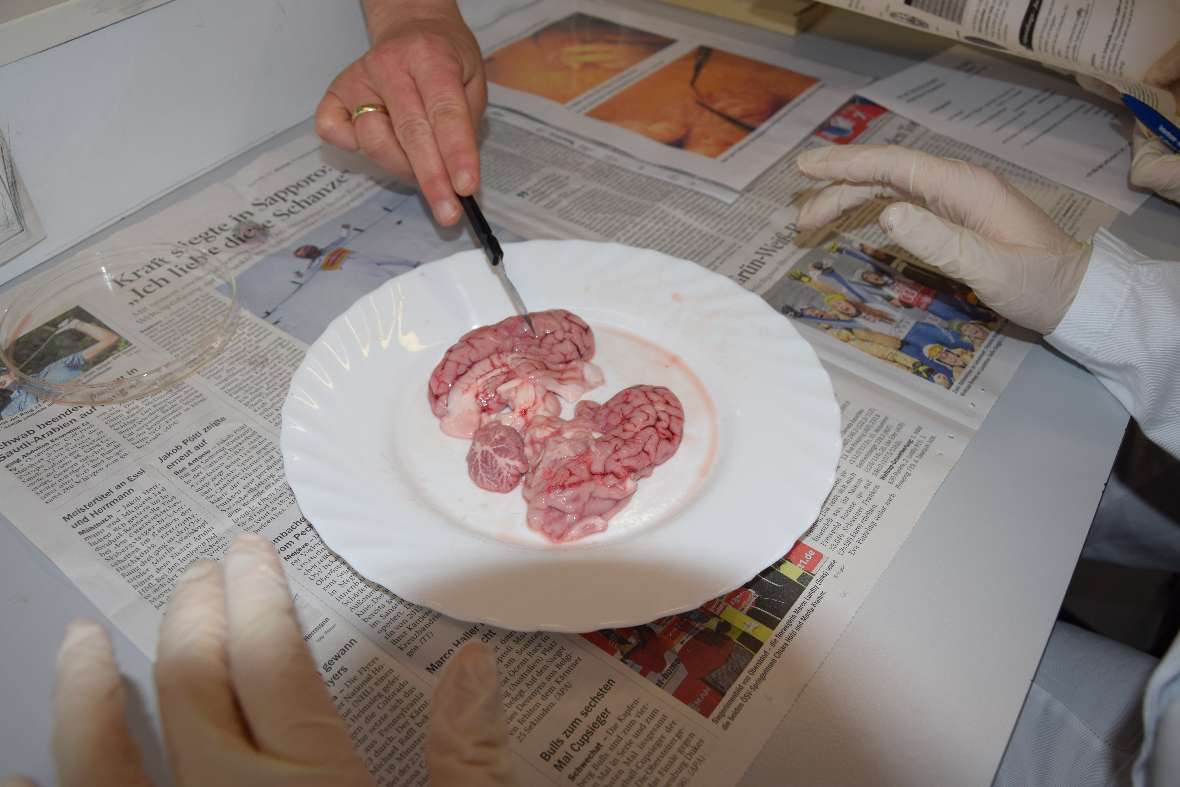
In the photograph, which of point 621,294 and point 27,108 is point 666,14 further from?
point 27,108

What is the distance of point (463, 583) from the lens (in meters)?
0.73

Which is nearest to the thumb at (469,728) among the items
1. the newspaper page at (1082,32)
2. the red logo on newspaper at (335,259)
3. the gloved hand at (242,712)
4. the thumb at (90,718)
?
the gloved hand at (242,712)

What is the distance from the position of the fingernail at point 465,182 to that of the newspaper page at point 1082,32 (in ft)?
2.78

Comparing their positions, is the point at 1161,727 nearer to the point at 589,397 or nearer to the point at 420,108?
the point at 589,397

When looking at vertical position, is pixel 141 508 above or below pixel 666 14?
below

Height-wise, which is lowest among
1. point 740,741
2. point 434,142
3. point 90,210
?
point 740,741

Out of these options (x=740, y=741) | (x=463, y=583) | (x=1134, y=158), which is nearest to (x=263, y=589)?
(x=463, y=583)

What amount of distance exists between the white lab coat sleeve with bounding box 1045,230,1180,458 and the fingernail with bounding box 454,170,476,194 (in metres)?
0.75

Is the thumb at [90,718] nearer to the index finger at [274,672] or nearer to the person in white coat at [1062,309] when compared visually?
the index finger at [274,672]

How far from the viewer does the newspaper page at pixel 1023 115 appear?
129cm

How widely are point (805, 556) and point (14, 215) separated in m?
1.12

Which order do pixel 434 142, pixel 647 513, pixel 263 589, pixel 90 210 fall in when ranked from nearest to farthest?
pixel 263 589, pixel 647 513, pixel 434 142, pixel 90 210

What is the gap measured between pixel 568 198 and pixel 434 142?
0.89 feet

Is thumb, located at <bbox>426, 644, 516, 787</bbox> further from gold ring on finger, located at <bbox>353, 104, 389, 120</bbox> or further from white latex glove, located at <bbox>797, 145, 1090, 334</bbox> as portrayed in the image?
gold ring on finger, located at <bbox>353, 104, 389, 120</bbox>
